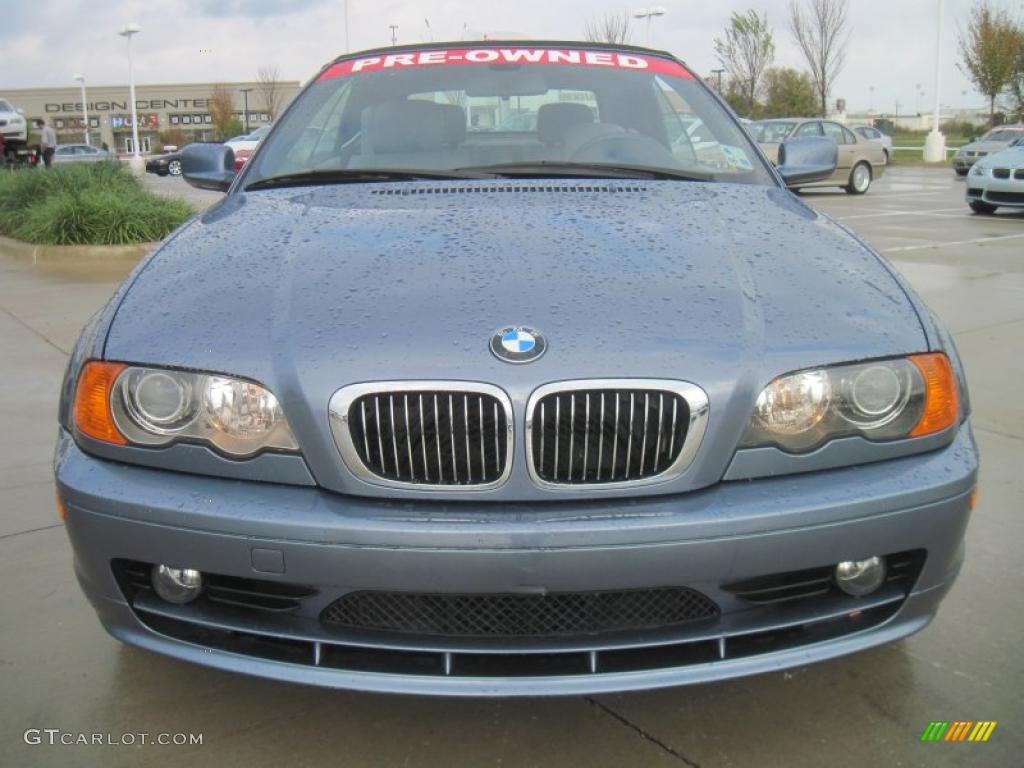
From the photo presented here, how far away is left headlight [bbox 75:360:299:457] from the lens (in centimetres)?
190

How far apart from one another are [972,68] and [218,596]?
41608 millimetres

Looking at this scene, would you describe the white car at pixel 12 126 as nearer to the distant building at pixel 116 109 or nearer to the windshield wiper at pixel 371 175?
the windshield wiper at pixel 371 175

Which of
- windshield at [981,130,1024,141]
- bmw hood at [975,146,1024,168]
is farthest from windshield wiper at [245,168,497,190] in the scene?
windshield at [981,130,1024,141]

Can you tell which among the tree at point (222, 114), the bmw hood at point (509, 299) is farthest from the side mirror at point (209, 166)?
the tree at point (222, 114)

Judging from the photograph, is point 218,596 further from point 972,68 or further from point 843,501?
point 972,68

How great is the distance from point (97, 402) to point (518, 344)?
0.90m

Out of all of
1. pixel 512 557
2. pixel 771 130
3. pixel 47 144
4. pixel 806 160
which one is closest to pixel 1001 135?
pixel 771 130

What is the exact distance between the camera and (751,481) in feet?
6.23

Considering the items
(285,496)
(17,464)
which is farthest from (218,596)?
(17,464)

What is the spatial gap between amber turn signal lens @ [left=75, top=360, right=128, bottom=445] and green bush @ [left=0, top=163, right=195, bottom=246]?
8.75 metres

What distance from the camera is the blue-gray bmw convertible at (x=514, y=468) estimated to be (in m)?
1.79

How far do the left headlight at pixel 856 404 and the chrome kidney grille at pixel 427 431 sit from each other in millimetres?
506

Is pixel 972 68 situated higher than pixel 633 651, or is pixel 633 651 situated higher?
pixel 972 68

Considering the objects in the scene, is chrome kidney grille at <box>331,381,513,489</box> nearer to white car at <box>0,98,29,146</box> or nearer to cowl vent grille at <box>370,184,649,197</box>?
cowl vent grille at <box>370,184,649,197</box>
